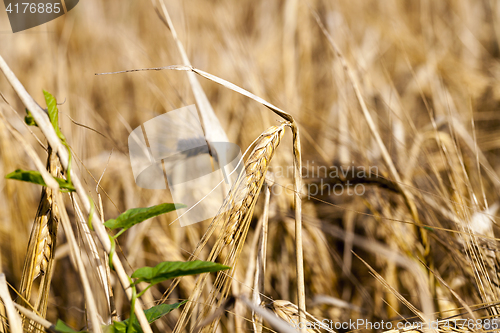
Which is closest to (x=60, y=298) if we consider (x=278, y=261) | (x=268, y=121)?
(x=278, y=261)

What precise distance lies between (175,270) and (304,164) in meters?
0.64

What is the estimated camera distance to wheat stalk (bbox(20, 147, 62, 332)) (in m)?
0.30

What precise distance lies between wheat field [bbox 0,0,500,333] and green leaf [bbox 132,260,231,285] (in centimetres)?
4

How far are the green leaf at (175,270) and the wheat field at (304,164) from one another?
44 mm

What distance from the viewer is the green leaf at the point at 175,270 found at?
24 centimetres

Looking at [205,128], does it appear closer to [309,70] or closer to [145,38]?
[309,70]

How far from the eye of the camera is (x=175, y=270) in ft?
0.81
